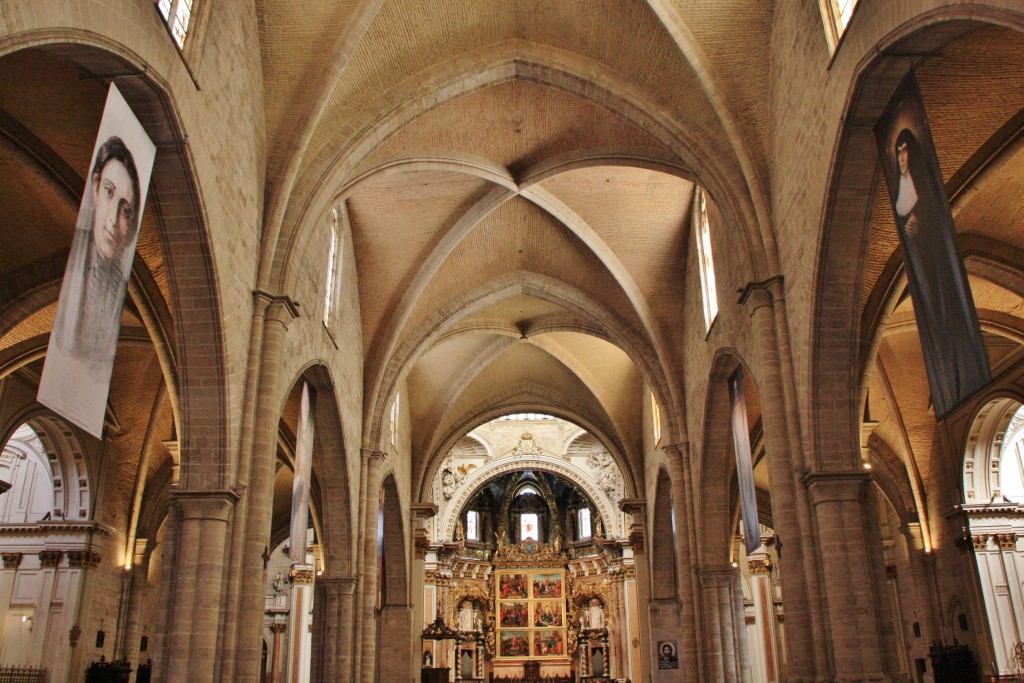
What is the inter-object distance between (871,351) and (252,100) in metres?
9.28

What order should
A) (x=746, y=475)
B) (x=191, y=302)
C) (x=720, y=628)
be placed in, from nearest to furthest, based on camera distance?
1. (x=191, y=302)
2. (x=746, y=475)
3. (x=720, y=628)

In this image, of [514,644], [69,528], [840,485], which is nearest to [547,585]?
[514,644]

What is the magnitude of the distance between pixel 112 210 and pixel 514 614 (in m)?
35.1

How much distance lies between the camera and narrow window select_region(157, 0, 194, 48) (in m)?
10.3

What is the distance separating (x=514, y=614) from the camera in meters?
41.2

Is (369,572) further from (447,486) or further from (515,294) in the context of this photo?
(447,486)

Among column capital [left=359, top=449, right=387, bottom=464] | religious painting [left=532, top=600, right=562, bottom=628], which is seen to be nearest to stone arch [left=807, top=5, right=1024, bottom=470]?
column capital [left=359, top=449, right=387, bottom=464]

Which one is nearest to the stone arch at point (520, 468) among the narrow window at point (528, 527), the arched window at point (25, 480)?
the narrow window at point (528, 527)

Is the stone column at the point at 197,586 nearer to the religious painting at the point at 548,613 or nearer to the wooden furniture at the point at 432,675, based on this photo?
the wooden furniture at the point at 432,675

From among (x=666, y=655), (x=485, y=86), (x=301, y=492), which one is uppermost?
(x=485, y=86)

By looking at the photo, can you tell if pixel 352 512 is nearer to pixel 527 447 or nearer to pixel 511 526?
pixel 527 447

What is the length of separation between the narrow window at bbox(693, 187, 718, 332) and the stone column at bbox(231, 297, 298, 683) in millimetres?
7887

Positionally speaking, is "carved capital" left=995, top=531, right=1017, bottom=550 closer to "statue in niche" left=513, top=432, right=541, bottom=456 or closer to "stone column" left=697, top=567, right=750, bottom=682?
"stone column" left=697, top=567, right=750, bottom=682

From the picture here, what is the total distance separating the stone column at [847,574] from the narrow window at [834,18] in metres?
5.06
